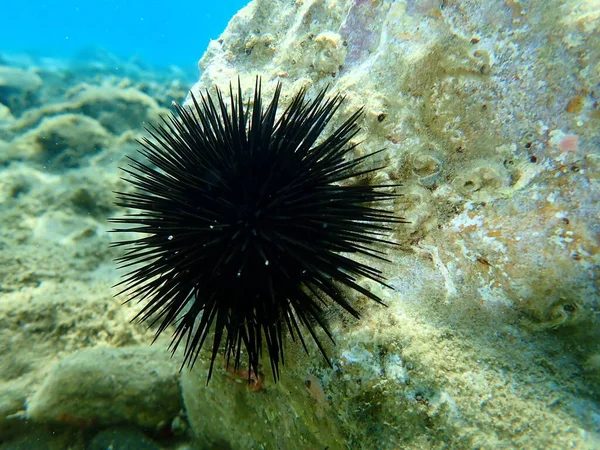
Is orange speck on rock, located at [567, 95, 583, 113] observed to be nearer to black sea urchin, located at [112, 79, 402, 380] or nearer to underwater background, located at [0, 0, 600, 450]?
underwater background, located at [0, 0, 600, 450]

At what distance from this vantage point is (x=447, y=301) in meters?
2.38

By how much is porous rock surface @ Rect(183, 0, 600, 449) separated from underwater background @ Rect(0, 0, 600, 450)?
0.03 feet

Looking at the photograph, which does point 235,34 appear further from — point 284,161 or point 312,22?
point 284,161

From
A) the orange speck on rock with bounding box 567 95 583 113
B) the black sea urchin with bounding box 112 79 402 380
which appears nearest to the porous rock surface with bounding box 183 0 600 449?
the orange speck on rock with bounding box 567 95 583 113

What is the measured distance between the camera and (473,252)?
95.6 inches

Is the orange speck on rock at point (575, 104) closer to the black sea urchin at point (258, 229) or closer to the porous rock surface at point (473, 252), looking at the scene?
the porous rock surface at point (473, 252)

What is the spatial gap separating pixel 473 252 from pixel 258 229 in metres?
1.51

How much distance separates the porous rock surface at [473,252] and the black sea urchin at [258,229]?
0.95ft

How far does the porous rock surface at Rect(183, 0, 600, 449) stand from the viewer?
2.08 meters

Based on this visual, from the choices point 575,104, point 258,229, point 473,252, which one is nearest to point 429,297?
point 473,252

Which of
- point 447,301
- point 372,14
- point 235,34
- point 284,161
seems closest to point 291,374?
point 447,301

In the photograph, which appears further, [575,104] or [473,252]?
[473,252]

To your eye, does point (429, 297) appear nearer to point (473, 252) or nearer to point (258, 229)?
point (473, 252)

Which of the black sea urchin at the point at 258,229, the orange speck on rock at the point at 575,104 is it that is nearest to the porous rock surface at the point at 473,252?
the orange speck on rock at the point at 575,104
